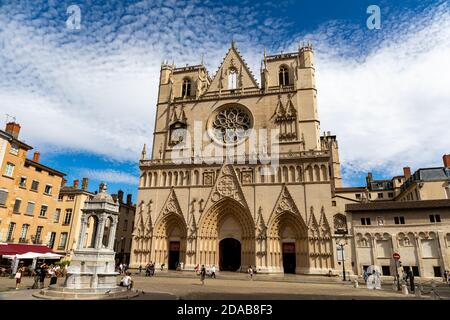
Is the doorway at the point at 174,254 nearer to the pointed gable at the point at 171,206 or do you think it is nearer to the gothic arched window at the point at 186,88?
the pointed gable at the point at 171,206

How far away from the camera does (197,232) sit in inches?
1212

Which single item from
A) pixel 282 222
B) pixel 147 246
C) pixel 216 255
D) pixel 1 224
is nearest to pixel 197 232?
pixel 216 255

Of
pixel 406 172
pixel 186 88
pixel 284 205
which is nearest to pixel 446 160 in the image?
pixel 406 172

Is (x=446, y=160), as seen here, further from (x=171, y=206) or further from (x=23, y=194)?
(x=23, y=194)

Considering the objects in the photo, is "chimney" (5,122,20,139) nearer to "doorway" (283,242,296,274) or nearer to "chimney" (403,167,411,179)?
"doorway" (283,242,296,274)

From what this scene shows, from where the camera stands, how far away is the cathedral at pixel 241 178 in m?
29.4

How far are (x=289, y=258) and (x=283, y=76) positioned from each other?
2160 centimetres

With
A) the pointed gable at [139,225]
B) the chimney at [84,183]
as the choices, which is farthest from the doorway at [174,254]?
the chimney at [84,183]

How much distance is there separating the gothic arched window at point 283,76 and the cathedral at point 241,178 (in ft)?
0.41

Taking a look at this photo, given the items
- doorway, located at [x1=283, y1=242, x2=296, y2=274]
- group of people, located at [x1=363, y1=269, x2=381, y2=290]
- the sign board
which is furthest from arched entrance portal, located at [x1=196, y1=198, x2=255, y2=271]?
group of people, located at [x1=363, y1=269, x2=381, y2=290]

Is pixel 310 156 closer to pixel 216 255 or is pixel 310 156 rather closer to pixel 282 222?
pixel 282 222

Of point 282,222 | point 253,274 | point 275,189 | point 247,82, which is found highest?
point 247,82

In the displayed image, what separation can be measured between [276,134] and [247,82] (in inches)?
334
